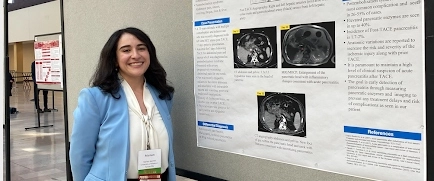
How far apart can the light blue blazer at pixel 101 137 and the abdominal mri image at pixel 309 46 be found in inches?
27.6

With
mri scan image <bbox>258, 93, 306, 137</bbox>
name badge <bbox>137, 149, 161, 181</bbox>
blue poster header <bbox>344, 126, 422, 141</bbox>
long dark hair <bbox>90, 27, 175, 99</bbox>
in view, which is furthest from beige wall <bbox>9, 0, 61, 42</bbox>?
blue poster header <bbox>344, 126, 422, 141</bbox>

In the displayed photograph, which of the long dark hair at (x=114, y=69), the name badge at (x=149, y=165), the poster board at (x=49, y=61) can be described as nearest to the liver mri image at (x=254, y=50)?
the long dark hair at (x=114, y=69)

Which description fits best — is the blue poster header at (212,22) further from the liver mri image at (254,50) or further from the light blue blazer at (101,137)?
the light blue blazer at (101,137)

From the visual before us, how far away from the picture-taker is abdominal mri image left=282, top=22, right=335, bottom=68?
1.32 m

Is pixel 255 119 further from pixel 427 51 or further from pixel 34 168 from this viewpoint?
pixel 34 168

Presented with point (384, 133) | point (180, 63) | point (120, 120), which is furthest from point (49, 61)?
point (384, 133)

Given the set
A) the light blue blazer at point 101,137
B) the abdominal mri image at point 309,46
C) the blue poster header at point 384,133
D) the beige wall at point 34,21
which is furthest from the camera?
the beige wall at point 34,21

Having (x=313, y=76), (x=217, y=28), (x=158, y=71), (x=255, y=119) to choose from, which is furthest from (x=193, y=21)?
(x=313, y=76)

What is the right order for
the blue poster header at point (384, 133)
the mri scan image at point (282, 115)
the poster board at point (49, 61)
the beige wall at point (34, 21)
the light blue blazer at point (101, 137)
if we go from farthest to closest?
the beige wall at point (34, 21) → the poster board at point (49, 61) → the light blue blazer at point (101, 137) → the mri scan image at point (282, 115) → the blue poster header at point (384, 133)

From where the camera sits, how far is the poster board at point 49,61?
5.57m

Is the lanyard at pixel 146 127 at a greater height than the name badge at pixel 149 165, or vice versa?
the lanyard at pixel 146 127

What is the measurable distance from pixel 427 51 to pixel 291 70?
0.45 m

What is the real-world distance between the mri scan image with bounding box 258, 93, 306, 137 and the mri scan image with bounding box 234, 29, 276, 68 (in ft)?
0.45

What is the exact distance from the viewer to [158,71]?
174 cm
